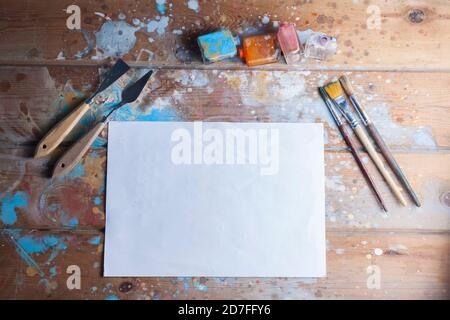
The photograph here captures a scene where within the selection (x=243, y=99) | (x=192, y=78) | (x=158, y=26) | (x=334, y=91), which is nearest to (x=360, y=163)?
(x=334, y=91)

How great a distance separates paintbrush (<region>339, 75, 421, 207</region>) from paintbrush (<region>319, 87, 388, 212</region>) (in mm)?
38

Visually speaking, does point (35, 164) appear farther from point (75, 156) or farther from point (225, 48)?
point (225, 48)

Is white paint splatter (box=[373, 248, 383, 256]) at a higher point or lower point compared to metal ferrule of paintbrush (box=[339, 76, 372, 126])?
lower

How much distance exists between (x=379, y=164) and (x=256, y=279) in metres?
0.32

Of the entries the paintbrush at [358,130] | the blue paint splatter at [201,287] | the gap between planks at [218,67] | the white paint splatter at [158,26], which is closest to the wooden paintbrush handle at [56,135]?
the gap between planks at [218,67]

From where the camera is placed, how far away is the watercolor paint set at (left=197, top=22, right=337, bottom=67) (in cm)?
88

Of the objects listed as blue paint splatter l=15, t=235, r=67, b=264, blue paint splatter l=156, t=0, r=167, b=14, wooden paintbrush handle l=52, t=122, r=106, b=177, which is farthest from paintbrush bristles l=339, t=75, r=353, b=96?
blue paint splatter l=15, t=235, r=67, b=264

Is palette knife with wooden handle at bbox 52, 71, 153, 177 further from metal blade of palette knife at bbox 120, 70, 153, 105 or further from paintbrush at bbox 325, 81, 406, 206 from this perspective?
paintbrush at bbox 325, 81, 406, 206

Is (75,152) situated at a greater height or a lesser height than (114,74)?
lesser

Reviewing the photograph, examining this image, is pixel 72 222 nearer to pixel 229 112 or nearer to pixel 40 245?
pixel 40 245

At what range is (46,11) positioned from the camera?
91 centimetres

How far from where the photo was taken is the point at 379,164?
889 millimetres

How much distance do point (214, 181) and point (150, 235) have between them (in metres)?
0.16
